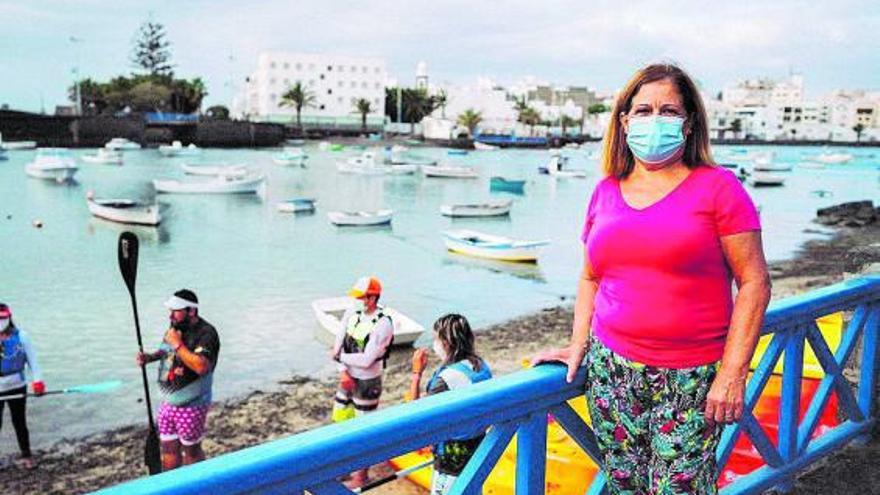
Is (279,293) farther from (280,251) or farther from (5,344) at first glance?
(5,344)

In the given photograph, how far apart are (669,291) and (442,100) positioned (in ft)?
487

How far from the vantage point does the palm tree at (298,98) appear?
427ft

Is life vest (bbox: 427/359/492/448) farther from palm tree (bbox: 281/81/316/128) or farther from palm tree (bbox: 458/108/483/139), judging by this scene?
palm tree (bbox: 458/108/483/139)

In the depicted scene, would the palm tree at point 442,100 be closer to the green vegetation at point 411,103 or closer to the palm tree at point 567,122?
the green vegetation at point 411,103

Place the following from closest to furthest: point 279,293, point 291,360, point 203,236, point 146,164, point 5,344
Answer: point 5,344
point 291,360
point 279,293
point 203,236
point 146,164

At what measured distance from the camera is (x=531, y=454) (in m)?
2.74

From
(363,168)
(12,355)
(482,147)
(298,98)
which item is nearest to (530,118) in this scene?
(482,147)

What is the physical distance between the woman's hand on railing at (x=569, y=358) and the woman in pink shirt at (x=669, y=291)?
0.07 metres

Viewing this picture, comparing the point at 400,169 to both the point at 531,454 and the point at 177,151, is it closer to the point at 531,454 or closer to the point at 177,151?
the point at 177,151

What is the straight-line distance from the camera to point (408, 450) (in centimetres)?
225

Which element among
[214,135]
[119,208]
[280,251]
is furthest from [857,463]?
[214,135]

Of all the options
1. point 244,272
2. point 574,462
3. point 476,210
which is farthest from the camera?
point 476,210

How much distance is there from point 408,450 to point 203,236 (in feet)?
116

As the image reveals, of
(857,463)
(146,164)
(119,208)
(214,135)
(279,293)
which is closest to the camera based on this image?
(857,463)
